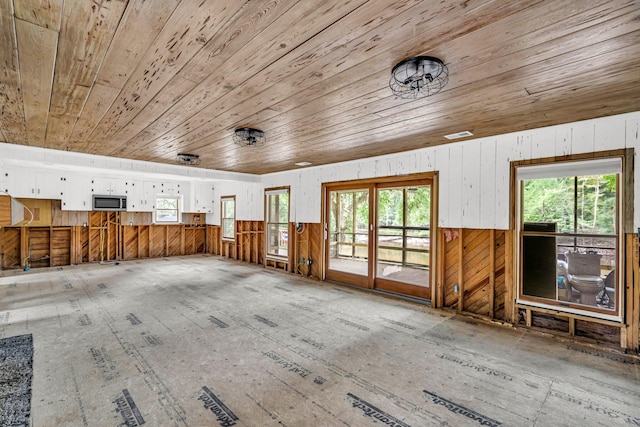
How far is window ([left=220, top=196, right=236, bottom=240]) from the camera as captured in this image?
8.96m

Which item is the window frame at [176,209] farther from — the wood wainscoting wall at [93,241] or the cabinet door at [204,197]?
the cabinet door at [204,197]

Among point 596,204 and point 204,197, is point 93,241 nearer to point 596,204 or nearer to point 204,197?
point 204,197

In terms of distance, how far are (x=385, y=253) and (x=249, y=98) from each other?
374 centimetres

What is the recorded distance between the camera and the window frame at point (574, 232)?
10.1 ft

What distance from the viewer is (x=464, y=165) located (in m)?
4.19

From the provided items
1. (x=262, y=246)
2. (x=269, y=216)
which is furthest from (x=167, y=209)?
(x=269, y=216)

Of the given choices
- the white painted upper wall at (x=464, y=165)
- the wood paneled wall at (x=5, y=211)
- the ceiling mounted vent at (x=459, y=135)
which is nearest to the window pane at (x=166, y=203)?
the white painted upper wall at (x=464, y=165)

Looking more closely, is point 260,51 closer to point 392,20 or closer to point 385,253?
point 392,20

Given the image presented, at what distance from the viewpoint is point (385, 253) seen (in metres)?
5.33

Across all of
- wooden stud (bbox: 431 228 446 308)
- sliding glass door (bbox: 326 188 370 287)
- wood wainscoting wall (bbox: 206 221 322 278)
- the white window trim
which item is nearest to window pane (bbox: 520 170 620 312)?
wooden stud (bbox: 431 228 446 308)

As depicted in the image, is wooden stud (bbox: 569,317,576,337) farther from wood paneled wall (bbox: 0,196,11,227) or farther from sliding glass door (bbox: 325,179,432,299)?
wood paneled wall (bbox: 0,196,11,227)

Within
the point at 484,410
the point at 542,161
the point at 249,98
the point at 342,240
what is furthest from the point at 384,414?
the point at 342,240

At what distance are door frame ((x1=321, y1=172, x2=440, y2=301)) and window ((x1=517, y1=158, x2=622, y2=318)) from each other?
1.10 meters

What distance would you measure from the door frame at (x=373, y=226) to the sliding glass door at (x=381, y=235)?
0.02m
